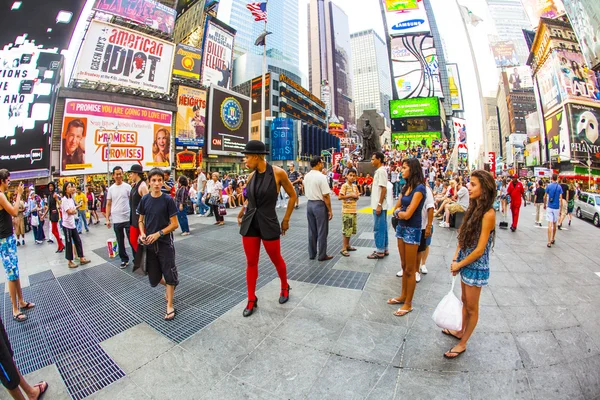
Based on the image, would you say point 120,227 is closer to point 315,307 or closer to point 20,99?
point 315,307

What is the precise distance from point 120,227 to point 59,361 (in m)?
3.12

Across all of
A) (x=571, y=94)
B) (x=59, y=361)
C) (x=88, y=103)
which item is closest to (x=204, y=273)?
(x=59, y=361)

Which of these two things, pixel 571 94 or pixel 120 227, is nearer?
pixel 120 227

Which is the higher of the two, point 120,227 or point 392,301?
point 120,227

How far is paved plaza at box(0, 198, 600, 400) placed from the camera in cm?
197

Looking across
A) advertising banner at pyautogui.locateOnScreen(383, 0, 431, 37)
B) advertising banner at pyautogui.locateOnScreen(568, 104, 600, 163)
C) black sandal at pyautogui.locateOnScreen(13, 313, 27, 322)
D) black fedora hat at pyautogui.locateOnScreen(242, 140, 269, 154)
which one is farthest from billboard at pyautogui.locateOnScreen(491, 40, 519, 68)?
black sandal at pyautogui.locateOnScreen(13, 313, 27, 322)

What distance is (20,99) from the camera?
59.2 feet

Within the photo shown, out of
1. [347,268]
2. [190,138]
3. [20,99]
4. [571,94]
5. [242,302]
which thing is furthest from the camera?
[571,94]

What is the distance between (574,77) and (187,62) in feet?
182

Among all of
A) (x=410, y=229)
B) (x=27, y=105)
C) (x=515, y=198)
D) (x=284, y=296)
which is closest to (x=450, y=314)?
(x=410, y=229)

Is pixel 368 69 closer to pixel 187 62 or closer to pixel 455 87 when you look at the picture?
pixel 455 87

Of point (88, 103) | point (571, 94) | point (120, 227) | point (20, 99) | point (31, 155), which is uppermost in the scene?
point (571, 94)

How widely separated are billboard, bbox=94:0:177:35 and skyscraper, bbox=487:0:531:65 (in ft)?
344

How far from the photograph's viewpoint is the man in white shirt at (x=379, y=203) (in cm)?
459
